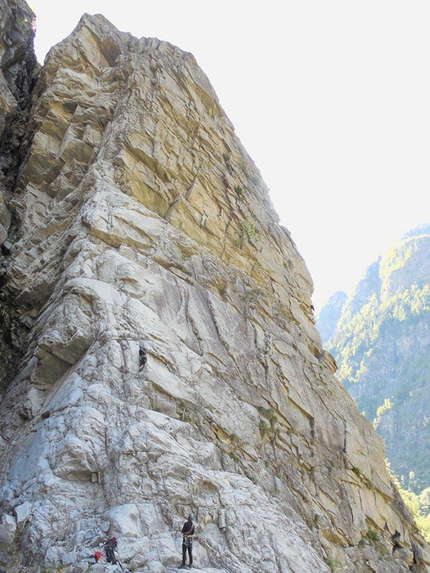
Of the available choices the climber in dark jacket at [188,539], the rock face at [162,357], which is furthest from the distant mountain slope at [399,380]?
the climber in dark jacket at [188,539]

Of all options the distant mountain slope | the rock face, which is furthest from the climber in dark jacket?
the distant mountain slope

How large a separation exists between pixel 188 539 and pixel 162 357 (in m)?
6.02

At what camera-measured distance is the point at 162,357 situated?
16391 millimetres

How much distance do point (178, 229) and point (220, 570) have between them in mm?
15348

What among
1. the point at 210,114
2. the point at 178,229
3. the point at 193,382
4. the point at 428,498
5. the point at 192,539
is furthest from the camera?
the point at 428,498

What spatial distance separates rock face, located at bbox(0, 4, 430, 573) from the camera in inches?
496

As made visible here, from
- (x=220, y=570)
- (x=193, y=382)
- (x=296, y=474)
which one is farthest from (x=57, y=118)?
(x=220, y=570)

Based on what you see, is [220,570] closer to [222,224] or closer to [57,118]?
[222,224]

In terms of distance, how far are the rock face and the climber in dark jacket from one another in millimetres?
319

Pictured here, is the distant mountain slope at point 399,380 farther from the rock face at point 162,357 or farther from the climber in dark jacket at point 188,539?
the climber in dark jacket at point 188,539

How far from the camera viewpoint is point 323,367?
83.6ft

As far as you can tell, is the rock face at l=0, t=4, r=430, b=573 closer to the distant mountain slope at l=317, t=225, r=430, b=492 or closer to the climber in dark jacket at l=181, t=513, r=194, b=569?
the climber in dark jacket at l=181, t=513, r=194, b=569

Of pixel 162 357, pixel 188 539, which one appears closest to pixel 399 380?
pixel 162 357

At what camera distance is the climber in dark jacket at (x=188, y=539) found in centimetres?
1134
